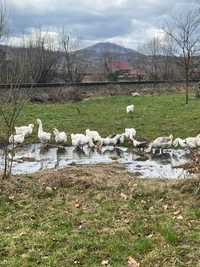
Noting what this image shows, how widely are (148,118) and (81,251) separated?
49.7 feet

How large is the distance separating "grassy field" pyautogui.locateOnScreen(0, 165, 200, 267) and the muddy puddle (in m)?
1.83

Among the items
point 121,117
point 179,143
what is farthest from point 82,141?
point 121,117

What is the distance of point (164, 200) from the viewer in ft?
27.6

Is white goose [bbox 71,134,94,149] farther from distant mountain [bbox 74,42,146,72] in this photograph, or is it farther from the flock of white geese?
distant mountain [bbox 74,42,146,72]

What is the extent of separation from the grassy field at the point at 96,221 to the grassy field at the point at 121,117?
797cm

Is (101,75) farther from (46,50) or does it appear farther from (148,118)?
(148,118)

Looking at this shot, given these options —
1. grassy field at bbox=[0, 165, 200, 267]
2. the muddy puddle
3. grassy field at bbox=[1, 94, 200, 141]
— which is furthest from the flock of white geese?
grassy field at bbox=[0, 165, 200, 267]

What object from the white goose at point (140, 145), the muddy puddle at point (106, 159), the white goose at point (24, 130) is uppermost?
the white goose at point (24, 130)

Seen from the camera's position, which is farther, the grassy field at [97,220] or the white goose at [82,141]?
the white goose at [82,141]

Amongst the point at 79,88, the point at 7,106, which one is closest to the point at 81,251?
the point at 7,106

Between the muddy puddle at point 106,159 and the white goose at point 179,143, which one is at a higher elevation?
the white goose at point 179,143

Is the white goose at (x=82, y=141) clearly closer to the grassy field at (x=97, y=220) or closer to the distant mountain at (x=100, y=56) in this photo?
the grassy field at (x=97, y=220)

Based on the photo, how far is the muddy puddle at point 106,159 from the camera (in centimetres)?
1182

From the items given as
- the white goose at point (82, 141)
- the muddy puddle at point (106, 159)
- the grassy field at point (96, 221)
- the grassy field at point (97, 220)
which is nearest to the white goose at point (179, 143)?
the muddy puddle at point (106, 159)
